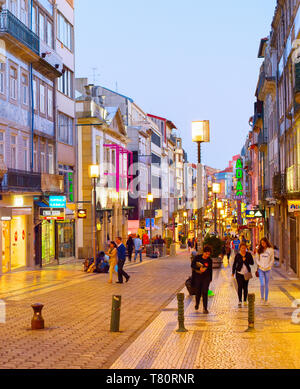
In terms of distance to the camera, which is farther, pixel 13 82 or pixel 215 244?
pixel 215 244

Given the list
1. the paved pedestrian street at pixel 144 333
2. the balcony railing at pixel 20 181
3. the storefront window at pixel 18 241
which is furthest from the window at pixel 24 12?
the paved pedestrian street at pixel 144 333

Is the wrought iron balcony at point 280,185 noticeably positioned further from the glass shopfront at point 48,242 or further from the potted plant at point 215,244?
the glass shopfront at point 48,242

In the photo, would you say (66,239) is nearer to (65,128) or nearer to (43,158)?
(65,128)

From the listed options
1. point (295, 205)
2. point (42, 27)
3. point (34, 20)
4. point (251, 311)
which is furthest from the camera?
point (42, 27)

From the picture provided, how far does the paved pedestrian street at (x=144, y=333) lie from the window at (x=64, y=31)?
21341 millimetres

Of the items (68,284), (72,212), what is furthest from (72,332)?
(72,212)

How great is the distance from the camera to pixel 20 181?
29.6 metres

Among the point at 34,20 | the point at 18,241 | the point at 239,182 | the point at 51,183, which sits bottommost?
the point at 18,241

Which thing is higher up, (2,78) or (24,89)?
(24,89)

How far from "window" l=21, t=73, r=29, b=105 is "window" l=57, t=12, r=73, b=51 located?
750 centimetres

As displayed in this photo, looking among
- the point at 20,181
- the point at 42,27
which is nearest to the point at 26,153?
the point at 20,181

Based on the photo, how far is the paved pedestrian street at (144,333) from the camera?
10.2 meters

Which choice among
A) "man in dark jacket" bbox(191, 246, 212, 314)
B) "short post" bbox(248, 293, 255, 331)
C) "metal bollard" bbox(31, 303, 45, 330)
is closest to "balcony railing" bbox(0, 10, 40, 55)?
"man in dark jacket" bbox(191, 246, 212, 314)

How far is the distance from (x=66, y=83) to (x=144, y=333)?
Result: 30069 millimetres
